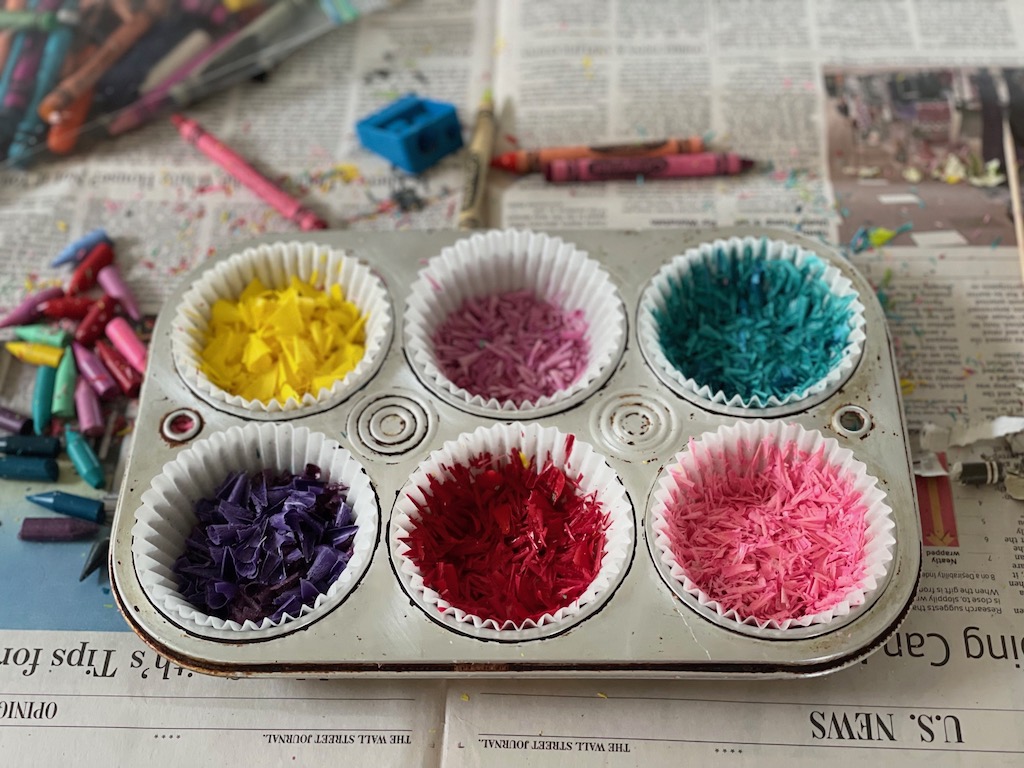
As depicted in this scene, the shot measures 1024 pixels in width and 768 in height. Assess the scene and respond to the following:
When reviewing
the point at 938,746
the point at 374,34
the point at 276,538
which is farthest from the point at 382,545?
the point at 374,34

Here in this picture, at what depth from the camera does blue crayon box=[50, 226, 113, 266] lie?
1.08 meters

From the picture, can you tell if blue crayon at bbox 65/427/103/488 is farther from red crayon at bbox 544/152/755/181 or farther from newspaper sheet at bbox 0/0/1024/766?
red crayon at bbox 544/152/755/181

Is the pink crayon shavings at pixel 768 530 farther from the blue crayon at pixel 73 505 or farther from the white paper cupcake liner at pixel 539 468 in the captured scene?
the blue crayon at pixel 73 505

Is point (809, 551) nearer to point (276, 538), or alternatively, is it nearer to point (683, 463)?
point (683, 463)

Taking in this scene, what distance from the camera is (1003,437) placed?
902 mm

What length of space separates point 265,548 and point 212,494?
0.10 meters

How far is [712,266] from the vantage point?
93 cm

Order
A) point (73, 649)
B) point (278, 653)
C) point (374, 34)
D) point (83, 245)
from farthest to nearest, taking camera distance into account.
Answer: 1. point (374, 34)
2. point (83, 245)
3. point (73, 649)
4. point (278, 653)

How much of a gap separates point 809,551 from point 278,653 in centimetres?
46

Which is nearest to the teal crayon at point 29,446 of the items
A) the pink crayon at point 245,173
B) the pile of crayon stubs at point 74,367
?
the pile of crayon stubs at point 74,367

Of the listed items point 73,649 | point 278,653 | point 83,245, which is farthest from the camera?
point 83,245

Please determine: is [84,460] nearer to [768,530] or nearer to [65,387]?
[65,387]

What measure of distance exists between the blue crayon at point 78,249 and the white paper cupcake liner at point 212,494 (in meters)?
0.40

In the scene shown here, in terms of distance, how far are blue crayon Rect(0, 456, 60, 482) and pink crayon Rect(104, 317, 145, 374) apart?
13 centimetres
